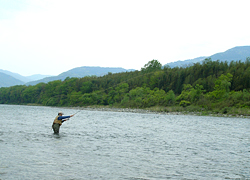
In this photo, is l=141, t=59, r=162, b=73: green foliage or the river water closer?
the river water

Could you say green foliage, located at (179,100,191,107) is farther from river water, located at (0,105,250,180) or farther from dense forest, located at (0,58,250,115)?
river water, located at (0,105,250,180)

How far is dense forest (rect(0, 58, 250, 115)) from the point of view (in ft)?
229

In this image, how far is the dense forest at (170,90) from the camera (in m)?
69.8

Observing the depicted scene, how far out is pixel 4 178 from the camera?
10.3 meters

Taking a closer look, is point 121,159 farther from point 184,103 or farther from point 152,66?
point 152,66

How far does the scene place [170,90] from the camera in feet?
296

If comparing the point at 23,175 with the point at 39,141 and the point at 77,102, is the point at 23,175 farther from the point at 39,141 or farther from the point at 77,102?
the point at 77,102

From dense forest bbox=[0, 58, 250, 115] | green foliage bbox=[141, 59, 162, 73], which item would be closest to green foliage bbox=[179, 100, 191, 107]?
dense forest bbox=[0, 58, 250, 115]

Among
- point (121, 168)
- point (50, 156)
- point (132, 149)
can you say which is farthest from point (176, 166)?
point (50, 156)

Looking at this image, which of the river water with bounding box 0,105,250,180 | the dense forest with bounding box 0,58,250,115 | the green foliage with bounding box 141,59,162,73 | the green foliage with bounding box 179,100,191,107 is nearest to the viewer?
the river water with bounding box 0,105,250,180

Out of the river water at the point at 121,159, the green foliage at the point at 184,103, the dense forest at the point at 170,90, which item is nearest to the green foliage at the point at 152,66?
the dense forest at the point at 170,90

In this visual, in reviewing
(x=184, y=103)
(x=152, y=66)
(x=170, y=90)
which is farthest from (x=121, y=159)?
(x=152, y=66)

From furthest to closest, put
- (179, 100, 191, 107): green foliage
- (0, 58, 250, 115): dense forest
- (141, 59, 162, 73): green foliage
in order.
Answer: (141, 59, 162, 73): green foliage → (179, 100, 191, 107): green foliage → (0, 58, 250, 115): dense forest

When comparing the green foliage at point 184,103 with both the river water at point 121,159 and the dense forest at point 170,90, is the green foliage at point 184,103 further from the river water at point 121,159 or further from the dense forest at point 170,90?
the river water at point 121,159
